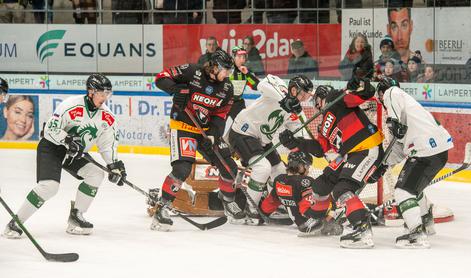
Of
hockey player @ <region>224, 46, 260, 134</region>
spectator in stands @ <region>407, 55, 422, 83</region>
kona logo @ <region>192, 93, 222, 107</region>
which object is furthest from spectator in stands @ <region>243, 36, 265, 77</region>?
kona logo @ <region>192, 93, 222, 107</region>

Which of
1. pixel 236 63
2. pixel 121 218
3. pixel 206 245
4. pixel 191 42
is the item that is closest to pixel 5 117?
pixel 191 42

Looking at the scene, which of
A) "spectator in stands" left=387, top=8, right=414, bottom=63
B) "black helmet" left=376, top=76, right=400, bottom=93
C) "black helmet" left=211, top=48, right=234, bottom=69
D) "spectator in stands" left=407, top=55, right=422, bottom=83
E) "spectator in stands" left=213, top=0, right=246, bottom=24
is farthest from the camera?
"spectator in stands" left=213, top=0, right=246, bottom=24

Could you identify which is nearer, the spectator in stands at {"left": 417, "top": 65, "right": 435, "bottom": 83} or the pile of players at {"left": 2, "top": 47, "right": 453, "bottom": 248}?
the pile of players at {"left": 2, "top": 47, "right": 453, "bottom": 248}

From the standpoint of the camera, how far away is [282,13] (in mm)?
11508

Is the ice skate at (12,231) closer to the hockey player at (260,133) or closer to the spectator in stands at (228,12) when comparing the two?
the hockey player at (260,133)

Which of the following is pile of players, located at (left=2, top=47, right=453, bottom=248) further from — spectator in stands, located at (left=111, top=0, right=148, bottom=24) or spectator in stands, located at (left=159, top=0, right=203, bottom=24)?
spectator in stands, located at (left=111, top=0, right=148, bottom=24)

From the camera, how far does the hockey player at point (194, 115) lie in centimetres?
736

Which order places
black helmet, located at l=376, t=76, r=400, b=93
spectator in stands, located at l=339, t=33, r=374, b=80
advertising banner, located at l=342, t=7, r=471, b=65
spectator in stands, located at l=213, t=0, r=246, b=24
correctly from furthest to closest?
spectator in stands, located at l=213, t=0, r=246, b=24
spectator in stands, located at l=339, t=33, r=374, b=80
advertising banner, located at l=342, t=7, r=471, b=65
black helmet, located at l=376, t=76, r=400, b=93

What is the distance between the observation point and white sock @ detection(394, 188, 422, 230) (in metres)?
6.54

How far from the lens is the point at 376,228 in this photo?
24.3 feet

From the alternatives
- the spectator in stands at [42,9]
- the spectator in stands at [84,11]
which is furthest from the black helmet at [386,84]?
the spectator in stands at [42,9]

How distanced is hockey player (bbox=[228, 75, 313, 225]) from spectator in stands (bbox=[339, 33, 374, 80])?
2.98 metres

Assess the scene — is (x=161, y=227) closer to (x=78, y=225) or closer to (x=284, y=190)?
(x=78, y=225)

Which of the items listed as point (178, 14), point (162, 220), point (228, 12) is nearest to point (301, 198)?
point (162, 220)
